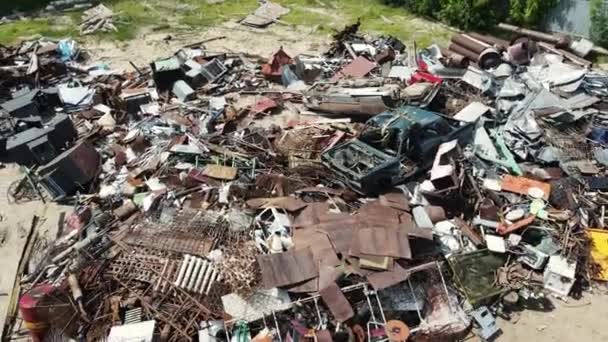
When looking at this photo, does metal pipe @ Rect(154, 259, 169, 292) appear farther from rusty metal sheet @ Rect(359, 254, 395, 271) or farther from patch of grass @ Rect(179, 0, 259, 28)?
patch of grass @ Rect(179, 0, 259, 28)

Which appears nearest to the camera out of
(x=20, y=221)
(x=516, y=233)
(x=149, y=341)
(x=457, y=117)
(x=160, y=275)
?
(x=149, y=341)

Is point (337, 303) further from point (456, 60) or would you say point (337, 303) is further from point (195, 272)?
point (456, 60)

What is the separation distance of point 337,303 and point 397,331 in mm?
1137

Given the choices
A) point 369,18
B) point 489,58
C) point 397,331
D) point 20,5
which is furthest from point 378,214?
point 20,5

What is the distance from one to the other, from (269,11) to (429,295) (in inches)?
637

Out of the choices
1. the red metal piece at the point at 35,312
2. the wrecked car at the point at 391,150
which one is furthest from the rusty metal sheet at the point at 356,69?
the red metal piece at the point at 35,312

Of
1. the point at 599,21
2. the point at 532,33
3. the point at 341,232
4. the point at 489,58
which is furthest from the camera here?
the point at 532,33

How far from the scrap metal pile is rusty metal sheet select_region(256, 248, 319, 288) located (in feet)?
0.10

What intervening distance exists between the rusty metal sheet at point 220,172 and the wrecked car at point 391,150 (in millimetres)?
2147

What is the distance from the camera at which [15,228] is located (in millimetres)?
12328

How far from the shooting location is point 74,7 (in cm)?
2375

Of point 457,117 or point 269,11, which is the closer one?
point 457,117

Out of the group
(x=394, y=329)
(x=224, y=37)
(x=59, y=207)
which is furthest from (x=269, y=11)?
(x=394, y=329)

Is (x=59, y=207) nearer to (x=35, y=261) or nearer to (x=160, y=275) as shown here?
(x=35, y=261)
